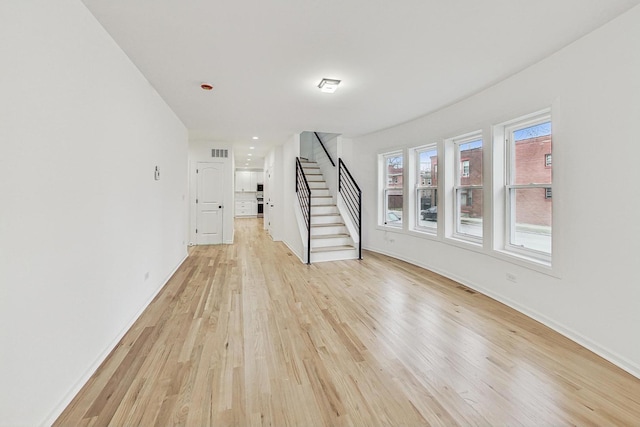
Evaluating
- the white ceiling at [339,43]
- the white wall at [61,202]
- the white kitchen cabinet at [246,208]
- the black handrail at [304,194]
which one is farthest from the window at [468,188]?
the white kitchen cabinet at [246,208]

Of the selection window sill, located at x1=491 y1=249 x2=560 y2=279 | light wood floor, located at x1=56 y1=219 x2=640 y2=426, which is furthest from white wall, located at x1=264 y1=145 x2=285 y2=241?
window sill, located at x1=491 y1=249 x2=560 y2=279

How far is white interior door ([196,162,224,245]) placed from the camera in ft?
22.6

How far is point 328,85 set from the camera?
10.4ft

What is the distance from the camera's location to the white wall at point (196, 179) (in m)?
6.83

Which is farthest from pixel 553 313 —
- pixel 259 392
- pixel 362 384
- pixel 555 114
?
pixel 259 392

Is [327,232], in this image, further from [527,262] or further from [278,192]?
[527,262]

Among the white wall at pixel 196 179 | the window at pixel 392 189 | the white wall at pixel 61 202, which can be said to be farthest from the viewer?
the white wall at pixel 196 179

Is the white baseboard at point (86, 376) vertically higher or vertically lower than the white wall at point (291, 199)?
lower

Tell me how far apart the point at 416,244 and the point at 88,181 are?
4.49 meters

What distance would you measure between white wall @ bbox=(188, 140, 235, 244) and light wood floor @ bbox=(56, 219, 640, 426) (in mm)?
3713

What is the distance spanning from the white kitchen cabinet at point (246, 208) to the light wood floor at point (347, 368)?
1150 cm

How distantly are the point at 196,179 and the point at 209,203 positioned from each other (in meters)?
0.65

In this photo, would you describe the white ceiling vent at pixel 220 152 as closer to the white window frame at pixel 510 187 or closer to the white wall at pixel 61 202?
the white wall at pixel 61 202

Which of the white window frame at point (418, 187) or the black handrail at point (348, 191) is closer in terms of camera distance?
the white window frame at point (418, 187)
